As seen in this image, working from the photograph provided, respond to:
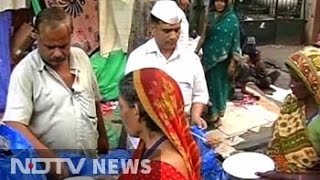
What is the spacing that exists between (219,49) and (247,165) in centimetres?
277

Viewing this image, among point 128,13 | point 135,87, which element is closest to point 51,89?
point 135,87

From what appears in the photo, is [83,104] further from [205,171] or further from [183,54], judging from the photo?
[183,54]

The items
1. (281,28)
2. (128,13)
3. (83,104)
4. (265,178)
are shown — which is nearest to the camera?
(265,178)

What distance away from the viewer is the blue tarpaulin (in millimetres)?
5895

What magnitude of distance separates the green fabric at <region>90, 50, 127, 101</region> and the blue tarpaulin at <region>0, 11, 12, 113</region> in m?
0.92

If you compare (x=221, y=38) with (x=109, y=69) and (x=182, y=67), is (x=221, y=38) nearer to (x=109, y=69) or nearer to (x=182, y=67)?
(x=109, y=69)

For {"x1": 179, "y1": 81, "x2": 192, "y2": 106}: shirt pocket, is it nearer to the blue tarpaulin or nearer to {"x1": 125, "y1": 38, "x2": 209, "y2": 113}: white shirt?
{"x1": 125, "y1": 38, "x2": 209, "y2": 113}: white shirt

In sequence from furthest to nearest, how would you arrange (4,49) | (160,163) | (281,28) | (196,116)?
(281,28) < (4,49) < (196,116) < (160,163)

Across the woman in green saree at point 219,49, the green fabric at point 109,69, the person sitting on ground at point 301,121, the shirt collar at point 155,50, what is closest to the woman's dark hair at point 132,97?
the person sitting on ground at point 301,121

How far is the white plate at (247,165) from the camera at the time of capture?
3.38 metres

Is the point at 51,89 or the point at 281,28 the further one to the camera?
the point at 281,28

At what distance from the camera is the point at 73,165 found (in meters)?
3.44

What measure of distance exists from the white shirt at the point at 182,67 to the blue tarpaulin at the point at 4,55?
1942 millimetres

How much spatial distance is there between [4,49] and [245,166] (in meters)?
3.18
